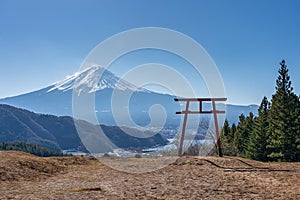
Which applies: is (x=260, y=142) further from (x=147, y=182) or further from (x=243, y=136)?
(x=147, y=182)

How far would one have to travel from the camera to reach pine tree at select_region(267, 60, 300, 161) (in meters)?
32.4

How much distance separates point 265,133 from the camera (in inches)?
1521

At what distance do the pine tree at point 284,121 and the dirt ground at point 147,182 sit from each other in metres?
21.9

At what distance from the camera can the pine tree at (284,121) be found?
106 ft

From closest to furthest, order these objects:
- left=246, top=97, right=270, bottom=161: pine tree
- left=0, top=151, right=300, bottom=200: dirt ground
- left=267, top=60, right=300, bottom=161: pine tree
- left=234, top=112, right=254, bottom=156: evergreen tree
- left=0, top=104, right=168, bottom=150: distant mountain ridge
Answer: left=0, top=151, right=300, bottom=200: dirt ground, left=267, top=60, right=300, bottom=161: pine tree, left=246, top=97, right=270, bottom=161: pine tree, left=234, top=112, right=254, bottom=156: evergreen tree, left=0, top=104, right=168, bottom=150: distant mountain ridge

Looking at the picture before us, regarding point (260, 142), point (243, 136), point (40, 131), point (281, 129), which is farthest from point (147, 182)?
point (40, 131)

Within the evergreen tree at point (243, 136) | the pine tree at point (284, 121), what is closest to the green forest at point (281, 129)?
the pine tree at point (284, 121)

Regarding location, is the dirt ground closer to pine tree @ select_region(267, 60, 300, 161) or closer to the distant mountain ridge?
pine tree @ select_region(267, 60, 300, 161)

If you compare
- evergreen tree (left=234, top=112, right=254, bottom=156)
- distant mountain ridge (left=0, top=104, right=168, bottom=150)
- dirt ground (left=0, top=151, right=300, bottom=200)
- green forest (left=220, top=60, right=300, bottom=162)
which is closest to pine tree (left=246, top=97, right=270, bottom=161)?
green forest (left=220, top=60, right=300, bottom=162)

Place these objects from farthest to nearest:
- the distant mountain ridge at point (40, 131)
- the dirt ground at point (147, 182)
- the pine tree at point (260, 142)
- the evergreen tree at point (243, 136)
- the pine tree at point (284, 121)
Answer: the distant mountain ridge at point (40, 131) < the evergreen tree at point (243, 136) < the pine tree at point (260, 142) < the pine tree at point (284, 121) < the dirt ground at point (147, 182)

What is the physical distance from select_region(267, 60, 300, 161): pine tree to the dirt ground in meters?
21.9

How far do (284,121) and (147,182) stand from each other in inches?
1115

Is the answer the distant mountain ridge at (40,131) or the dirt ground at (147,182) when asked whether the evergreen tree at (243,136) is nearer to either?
the dirt ground at (147,182)

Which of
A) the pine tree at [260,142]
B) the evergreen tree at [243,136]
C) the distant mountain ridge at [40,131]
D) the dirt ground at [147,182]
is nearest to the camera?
the dirt ground at [147,182]
